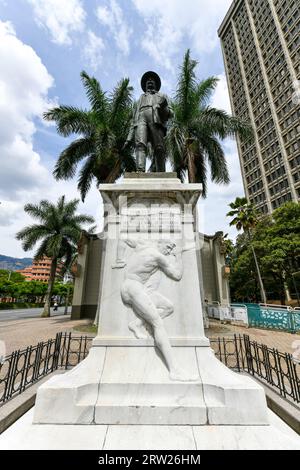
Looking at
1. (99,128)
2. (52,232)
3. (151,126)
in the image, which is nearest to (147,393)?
(151,126)

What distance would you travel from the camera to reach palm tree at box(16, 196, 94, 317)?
2653cm

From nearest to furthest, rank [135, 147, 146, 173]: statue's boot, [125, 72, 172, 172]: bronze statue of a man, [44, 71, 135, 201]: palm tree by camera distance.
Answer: [135, 147, 146, 173]: statue's boot → [125, 72, 172, 172]: bronze statue of a man → [44, 71, 135, 201]: palm tree

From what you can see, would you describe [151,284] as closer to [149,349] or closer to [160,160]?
[149,349]

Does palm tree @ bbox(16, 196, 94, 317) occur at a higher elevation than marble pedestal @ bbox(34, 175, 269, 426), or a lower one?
higher

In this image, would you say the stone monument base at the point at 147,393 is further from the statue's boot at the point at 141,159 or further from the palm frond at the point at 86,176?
the palm frond at the point at 86,176

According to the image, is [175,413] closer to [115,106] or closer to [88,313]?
[115,106]

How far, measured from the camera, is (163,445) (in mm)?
2449

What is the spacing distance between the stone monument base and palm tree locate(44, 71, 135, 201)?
42.2 ft

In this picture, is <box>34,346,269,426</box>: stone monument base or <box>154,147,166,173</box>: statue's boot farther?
<box>154,147,166,173</box>: statue's boot

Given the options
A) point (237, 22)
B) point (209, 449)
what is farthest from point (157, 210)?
point (237, 22)

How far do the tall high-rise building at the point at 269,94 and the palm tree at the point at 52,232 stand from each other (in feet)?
121

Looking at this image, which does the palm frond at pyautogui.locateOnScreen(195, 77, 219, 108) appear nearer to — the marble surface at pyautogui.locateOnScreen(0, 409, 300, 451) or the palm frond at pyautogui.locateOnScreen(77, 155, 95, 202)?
the palm frond at pyautogui.locateOnScreen(77, 155, 95, 202)

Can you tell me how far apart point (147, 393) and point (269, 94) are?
73.6 meters

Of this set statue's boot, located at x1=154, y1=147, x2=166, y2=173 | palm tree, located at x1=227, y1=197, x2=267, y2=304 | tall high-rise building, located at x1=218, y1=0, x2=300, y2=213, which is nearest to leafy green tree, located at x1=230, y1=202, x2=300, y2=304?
palm tree, located at x1=227, y1=197, x2=267, y2=304
